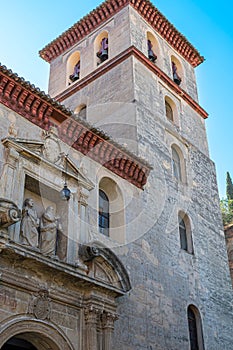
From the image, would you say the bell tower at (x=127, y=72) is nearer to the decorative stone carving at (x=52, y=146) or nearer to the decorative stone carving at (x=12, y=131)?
the decorative stone carving at (x=52, y=146)

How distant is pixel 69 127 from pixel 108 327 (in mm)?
4779

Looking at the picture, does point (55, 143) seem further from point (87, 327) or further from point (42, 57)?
point (42, 57)

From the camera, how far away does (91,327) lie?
10047 millimetres

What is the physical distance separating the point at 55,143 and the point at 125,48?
7806 millimetres

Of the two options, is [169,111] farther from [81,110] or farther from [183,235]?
[183,235]

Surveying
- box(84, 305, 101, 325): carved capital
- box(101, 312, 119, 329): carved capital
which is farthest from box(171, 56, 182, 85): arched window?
box(84, 305, 101, 325): carved capital

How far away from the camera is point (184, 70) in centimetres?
2081

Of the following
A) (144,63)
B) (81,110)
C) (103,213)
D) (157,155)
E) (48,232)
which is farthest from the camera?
(81,110)

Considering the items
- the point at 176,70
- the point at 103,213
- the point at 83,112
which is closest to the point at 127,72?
the point at 83,112

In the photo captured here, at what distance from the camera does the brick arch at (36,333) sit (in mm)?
8711

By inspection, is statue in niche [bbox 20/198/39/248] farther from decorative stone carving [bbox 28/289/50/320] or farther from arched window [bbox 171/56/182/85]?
arched window [bbox 171/56/182/85]

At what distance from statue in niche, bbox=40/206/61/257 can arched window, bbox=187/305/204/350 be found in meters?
4.95

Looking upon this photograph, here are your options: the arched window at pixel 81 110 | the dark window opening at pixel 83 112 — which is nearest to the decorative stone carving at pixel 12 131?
the dark window opening at pixel 83 112

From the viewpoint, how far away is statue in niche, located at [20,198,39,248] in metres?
9.72
